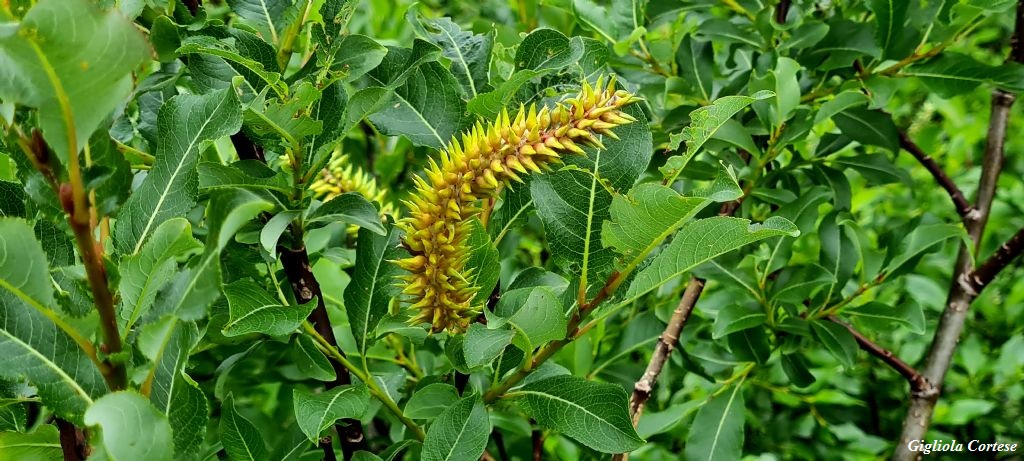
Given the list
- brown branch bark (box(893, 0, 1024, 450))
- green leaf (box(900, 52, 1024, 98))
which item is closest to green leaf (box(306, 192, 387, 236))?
green leaf (box(900, 52, 1024, 98))

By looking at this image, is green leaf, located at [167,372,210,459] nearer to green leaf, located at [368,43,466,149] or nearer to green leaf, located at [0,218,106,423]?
green leaf, located at [0,218,106,423]

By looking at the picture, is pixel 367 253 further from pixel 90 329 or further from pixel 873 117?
pixel 873 117

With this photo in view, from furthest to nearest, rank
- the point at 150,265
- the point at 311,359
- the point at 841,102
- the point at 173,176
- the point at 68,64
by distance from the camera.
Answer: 1. the point at 841,102
2. the point at 311,359
3. the point at 173,176
4. the point at 150,265
5. the point at 68,64

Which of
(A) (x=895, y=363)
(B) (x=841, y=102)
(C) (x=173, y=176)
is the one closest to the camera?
(C) (x=173, y=176)

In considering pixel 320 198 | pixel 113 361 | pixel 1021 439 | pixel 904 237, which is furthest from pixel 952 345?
pixel 113 361

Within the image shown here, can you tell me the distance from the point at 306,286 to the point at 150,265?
242 millimetres

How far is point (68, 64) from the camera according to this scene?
1.86 ft

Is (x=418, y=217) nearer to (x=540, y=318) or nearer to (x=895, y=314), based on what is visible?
(x=540, y=318)

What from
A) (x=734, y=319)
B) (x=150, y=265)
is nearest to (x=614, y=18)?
(x=734, y=319)

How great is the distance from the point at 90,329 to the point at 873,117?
113cm

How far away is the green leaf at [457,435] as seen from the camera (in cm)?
84

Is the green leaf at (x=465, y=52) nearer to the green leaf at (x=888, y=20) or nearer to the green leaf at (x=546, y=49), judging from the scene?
the green leaf at (x=546, y=49)

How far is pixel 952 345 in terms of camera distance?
5.17 ft

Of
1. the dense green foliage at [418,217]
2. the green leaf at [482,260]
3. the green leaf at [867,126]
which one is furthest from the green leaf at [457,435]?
the green leaf at [867,126]
